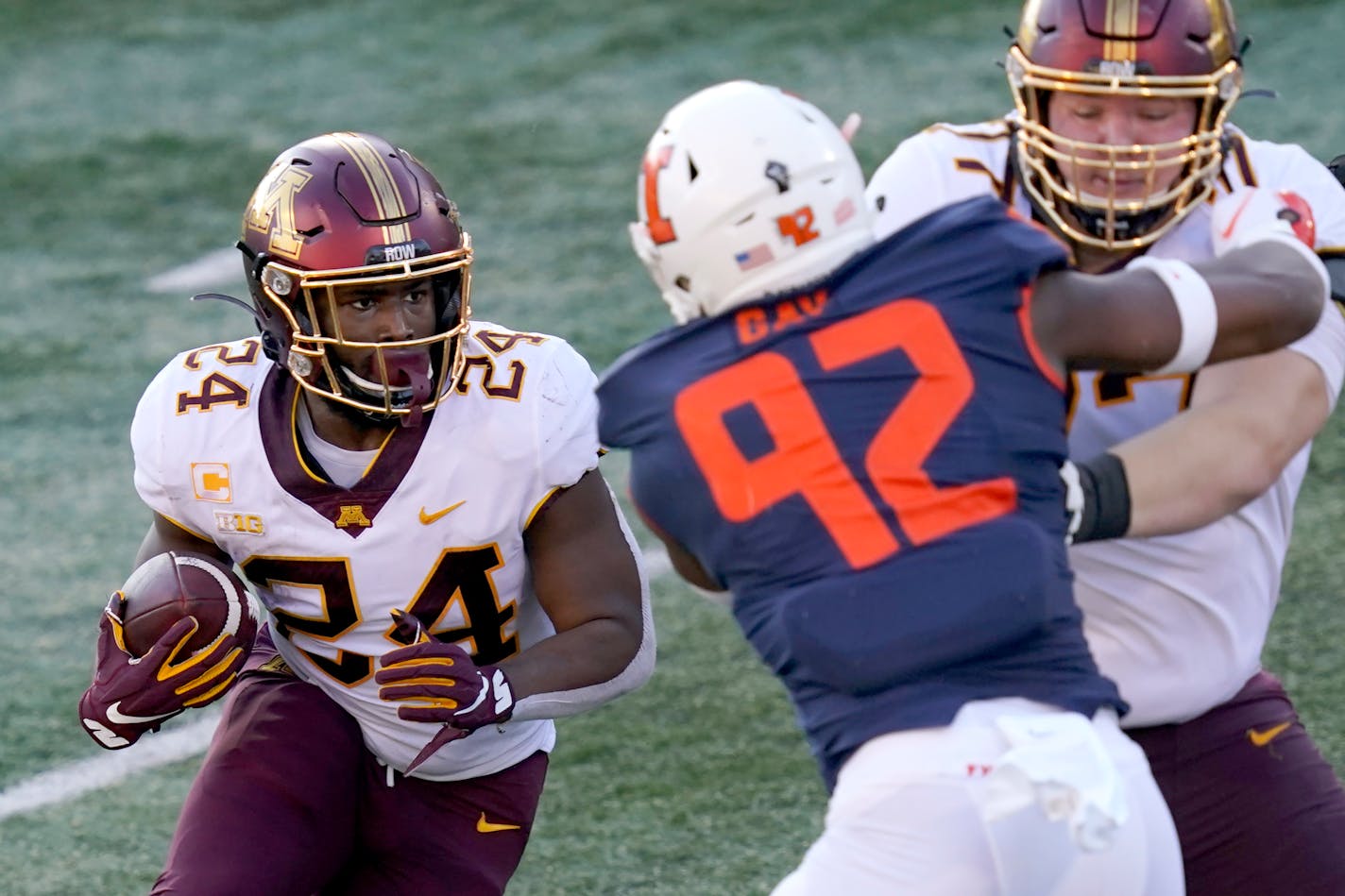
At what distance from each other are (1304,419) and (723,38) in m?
6.85

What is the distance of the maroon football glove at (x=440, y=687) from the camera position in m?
3.02

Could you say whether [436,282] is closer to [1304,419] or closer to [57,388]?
[1304,419]

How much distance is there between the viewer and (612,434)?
2580 mm

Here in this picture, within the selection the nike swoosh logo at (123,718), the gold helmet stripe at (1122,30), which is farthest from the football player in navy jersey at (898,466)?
the nike swoosh logo at (123,718)

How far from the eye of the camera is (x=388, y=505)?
129 inches

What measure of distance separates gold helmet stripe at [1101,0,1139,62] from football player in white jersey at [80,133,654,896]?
0.98 meters

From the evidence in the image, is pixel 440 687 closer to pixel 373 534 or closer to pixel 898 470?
pixel 373 534

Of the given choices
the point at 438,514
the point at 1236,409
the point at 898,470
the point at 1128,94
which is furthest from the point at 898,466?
the point at 438,514

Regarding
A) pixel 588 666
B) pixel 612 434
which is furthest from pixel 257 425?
pixel 612 434

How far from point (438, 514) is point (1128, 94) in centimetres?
122

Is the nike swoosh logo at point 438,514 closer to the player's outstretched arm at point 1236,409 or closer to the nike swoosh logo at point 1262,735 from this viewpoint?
the player's outstretched arm at point 1236,409

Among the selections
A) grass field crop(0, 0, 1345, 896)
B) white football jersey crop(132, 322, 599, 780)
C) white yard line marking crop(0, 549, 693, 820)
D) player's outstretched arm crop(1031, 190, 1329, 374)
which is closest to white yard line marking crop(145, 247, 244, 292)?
grass field crop(0, 0, 1345, 896)

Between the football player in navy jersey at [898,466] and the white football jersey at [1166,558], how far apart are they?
0.43 m

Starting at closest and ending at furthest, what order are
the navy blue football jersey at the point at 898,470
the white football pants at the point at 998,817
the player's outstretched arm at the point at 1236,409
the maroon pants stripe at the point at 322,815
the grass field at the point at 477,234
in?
the white football pants at the point at 998,817, the navy blue football jersey at the point at 898,470, the player's outstretched arm at the point at 1236,409, the maroon pants stripe at the point at 322,815, the grass field at the point at 477,234
